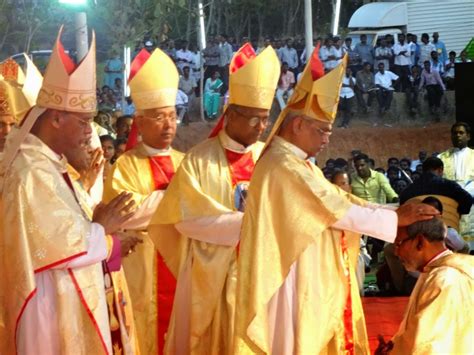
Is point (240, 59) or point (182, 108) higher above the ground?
point (240, 59)

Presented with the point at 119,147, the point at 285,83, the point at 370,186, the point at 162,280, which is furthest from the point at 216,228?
the point at 285,83

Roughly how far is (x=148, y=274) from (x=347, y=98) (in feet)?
59.5

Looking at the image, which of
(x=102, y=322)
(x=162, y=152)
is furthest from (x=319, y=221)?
(x=162, y=152)

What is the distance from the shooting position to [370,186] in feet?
50.8

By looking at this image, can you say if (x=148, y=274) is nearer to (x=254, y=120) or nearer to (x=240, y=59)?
(x=254, y=120)

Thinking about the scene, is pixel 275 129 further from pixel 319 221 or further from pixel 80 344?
pixel 80 344

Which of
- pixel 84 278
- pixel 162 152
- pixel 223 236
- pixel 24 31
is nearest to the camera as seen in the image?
pixel 84 278

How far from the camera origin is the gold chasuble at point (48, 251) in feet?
16.5

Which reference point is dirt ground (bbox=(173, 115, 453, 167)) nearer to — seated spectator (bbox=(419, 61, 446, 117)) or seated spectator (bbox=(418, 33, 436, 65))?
seated spectator (bbox=(419, 61, 446, 117))

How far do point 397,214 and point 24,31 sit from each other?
63.9 ft

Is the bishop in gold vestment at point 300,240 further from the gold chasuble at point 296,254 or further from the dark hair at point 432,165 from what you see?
the dark hair at point 432,165

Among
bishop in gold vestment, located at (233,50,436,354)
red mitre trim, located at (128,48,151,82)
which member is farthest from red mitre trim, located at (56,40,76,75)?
red mitre trim, located at (128,48,151,82)

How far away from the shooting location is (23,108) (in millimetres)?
7293


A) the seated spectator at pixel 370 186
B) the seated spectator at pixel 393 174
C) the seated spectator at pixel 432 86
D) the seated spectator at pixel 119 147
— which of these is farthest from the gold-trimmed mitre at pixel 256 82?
the seated spectator at pixel 432 86
